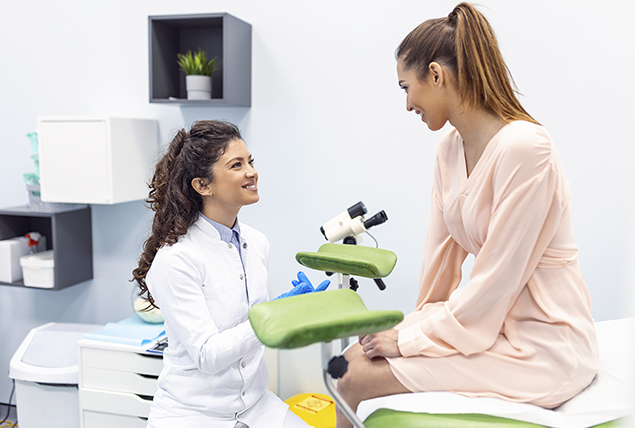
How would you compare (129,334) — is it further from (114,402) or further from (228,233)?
(228,233)

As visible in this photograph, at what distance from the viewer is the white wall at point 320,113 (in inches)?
78.7

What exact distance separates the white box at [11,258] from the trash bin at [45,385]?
0.33 m

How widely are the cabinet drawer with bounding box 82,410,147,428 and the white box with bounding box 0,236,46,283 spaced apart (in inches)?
30.6

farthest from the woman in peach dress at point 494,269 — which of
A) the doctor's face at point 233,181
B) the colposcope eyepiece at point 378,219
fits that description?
the colposcope eyepiece at point 378,219

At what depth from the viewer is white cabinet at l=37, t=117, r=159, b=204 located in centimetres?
222

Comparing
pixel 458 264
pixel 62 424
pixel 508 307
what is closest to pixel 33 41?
pixel 62 424

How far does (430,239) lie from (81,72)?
6.61ft

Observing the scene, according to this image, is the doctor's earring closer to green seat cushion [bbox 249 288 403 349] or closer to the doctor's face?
the doctor's face

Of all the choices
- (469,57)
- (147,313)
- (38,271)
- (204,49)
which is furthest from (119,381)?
(469,57)

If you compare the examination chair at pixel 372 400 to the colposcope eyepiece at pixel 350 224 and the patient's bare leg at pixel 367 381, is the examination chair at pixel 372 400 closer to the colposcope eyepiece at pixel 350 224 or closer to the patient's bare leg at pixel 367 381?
the patient's bare leg at pixel 367 381

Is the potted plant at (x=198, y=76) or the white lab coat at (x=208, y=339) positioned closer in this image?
the white lab coat at (x=208, y=339)

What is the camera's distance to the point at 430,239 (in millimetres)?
1325

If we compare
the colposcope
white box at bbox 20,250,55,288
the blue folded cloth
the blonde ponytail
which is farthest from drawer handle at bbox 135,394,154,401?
the blonde ponytail

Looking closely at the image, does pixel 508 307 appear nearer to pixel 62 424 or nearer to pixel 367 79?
pixel 367 79
